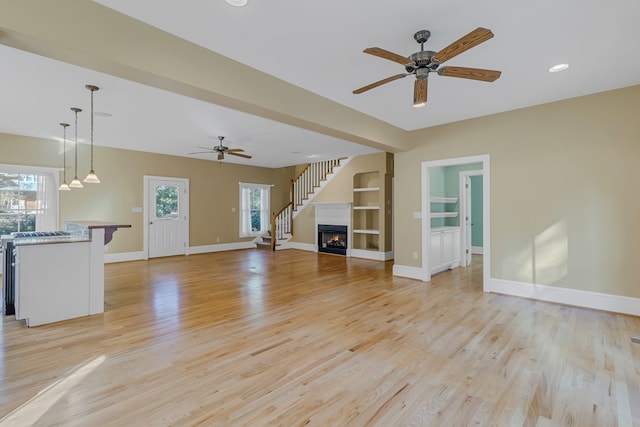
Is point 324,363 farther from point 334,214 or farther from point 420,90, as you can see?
point 334,214

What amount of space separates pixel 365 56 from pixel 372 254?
5762 mm

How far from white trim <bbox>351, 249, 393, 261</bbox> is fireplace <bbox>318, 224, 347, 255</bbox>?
0.32 metres

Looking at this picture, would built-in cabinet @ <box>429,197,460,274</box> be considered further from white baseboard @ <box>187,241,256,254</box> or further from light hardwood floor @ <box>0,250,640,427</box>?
white baseboard @ <box>187,241,256,254</box>

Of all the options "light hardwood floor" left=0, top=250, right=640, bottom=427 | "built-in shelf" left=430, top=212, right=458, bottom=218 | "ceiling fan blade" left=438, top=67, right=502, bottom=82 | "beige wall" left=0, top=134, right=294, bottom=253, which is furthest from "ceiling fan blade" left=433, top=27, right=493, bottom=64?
"beige wall" left=0, top=134, right=294, bottom=253

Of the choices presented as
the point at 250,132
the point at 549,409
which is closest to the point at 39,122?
the point at 250,132

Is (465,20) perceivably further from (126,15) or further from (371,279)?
(371,279)

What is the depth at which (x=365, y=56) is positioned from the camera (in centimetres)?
286

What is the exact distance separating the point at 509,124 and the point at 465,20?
8.87 ft

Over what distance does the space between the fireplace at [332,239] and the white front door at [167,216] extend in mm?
3835

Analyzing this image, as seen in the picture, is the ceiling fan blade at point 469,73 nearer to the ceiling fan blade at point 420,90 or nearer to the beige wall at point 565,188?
the ceiling fan blade at point 420,90

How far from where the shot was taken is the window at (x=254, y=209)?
9812 millimetres

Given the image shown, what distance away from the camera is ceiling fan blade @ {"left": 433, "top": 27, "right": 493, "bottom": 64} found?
201cm

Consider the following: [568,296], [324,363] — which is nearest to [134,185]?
[324,363]

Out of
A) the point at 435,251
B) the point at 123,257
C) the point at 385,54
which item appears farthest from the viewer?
the point at 123,257
